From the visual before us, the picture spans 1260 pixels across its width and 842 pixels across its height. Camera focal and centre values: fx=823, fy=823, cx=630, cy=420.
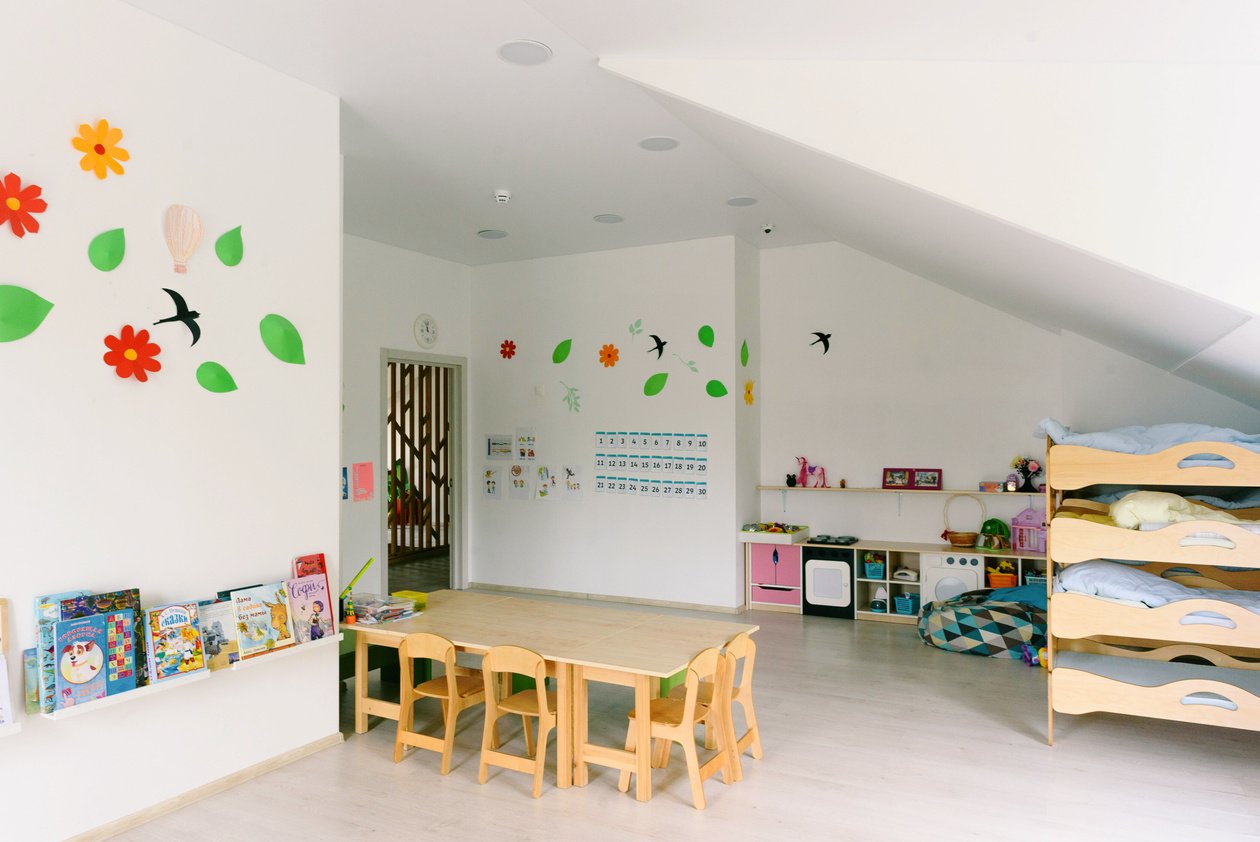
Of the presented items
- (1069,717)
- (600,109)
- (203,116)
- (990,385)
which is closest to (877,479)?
(990,385)

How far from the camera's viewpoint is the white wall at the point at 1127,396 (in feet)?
18.0

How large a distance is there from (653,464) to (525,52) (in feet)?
13.3

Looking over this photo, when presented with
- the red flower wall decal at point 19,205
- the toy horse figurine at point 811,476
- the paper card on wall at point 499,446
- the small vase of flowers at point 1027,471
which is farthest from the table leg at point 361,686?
the small vase of flowers at point 1027,471

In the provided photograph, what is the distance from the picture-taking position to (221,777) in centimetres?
340

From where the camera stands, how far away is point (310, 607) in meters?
3.71

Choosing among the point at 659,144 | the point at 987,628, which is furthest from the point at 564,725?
the point at 987,628

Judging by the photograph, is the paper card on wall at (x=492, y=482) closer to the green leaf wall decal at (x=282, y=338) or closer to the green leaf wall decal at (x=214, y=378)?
the green leaf wall decal at (x=282, y=338)

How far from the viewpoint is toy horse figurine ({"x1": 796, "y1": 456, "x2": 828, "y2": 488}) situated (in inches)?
270

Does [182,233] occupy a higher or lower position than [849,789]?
higher

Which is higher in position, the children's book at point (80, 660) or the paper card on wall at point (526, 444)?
the paper card on wall at point (526, 444)

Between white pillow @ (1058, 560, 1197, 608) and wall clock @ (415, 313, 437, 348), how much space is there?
209 inches

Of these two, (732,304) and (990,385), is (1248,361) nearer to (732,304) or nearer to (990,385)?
(990,385)

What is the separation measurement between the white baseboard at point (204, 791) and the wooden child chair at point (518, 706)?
84 cm

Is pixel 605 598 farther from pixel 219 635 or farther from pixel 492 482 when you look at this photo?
pixel 219 635
